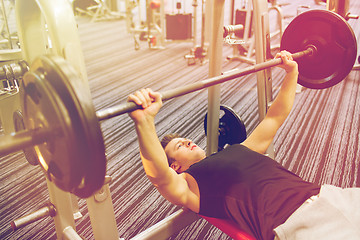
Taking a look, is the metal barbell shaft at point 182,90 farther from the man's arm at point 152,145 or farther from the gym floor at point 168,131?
the gym floor at point 168,131

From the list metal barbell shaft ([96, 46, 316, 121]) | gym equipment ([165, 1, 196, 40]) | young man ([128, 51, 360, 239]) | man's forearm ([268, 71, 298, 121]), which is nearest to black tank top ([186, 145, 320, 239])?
young man ([128, 51, 360, 239])

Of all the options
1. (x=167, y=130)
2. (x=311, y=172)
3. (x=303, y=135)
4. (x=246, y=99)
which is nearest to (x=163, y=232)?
(x=311, y=172)

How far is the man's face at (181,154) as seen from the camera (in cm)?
134

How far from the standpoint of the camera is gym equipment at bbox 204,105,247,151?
1.51 m

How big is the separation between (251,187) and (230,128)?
0.51m

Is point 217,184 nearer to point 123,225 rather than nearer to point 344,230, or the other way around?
point 344,230

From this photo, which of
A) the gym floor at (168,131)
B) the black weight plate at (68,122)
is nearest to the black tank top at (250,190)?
the gym floor at (168,131)

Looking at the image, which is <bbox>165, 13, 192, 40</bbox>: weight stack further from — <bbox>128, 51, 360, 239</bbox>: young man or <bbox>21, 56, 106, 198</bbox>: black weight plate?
<bbox>21, 56, 106, 198</bbox>: black weight plate

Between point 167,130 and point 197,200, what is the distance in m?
1.36

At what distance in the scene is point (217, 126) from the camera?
154 cm

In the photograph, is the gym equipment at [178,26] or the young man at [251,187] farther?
the gym equipment at [178,26]

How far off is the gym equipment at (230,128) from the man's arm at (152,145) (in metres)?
0.56

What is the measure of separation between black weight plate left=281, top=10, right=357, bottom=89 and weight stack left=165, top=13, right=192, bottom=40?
305 centimetres

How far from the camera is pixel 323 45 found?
1.51 m
